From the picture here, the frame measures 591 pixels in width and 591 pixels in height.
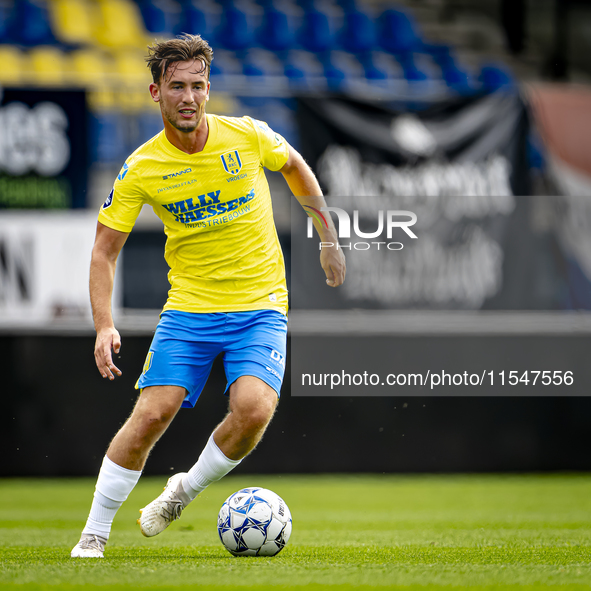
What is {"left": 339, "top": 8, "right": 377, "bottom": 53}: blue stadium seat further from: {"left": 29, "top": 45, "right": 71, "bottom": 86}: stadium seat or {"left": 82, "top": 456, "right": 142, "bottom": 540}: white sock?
{"left": 82, "top": 456, "right": 142, "bottom": 540}: white sock

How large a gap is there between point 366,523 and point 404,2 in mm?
8852

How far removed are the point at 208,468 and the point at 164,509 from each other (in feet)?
0.92

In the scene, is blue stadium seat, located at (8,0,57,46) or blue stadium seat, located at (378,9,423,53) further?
blue stadium seat, located at (378,9,423,53)

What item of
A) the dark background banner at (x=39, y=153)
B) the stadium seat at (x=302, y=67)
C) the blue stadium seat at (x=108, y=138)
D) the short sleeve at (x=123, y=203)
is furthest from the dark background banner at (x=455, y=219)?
the short sleeve at (x=123, y=203)

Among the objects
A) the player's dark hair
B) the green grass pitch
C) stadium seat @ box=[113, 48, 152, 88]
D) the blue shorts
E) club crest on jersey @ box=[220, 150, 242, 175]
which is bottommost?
the green grass pitch

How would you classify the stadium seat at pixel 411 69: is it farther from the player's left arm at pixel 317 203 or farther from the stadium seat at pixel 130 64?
the player's left arm at pixel 317 203

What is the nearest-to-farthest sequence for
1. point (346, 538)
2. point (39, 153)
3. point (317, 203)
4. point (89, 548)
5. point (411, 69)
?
point (89, 548) → point (317, 203) → point (346, 538) → point (39, 153) → point (411, 69)

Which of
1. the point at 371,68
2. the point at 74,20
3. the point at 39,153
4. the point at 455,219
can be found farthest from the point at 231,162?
the point at 74,20

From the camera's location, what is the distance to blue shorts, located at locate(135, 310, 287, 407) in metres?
4.26

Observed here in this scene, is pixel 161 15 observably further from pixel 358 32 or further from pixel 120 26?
pixel 358 32

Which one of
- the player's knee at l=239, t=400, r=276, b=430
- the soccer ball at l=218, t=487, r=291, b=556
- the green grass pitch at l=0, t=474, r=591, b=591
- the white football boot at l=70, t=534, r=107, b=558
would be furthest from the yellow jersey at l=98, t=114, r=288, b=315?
the green grass pitch at l=0, t=474, r=591, b=591

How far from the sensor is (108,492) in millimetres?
4145

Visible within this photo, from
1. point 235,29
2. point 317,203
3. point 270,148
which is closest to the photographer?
point 270,148

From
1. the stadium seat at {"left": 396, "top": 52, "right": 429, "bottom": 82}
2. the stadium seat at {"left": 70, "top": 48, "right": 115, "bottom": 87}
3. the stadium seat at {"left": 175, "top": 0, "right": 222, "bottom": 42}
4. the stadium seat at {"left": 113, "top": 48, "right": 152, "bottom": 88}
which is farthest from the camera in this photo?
the stadium seat at {"left": 175, "top": 0, "right": 222, "bottom": 42}
